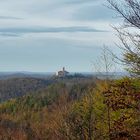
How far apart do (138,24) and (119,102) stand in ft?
8.60

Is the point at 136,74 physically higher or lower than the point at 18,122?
higher

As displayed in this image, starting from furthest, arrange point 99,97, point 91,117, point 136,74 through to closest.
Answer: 1. point 99,97
2. point 91,117
3. point 136,74

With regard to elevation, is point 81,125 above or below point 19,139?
above

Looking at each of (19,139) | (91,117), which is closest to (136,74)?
(91,117)

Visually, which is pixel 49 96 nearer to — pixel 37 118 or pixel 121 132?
pixel 37 118

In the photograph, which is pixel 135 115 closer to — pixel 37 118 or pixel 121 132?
pixel 121 132

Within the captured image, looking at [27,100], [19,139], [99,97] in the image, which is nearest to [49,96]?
[27,100]

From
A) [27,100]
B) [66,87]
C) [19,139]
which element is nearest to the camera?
[19,139]

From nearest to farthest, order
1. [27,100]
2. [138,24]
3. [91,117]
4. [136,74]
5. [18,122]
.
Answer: [138,24], [136,74], [91,117], [18,122], [27,100]

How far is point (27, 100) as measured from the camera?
164750 millimetres

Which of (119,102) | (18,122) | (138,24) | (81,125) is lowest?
(18,122)

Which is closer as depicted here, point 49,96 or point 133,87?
point 133,87

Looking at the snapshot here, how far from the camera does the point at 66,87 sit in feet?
595

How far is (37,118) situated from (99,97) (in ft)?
366
